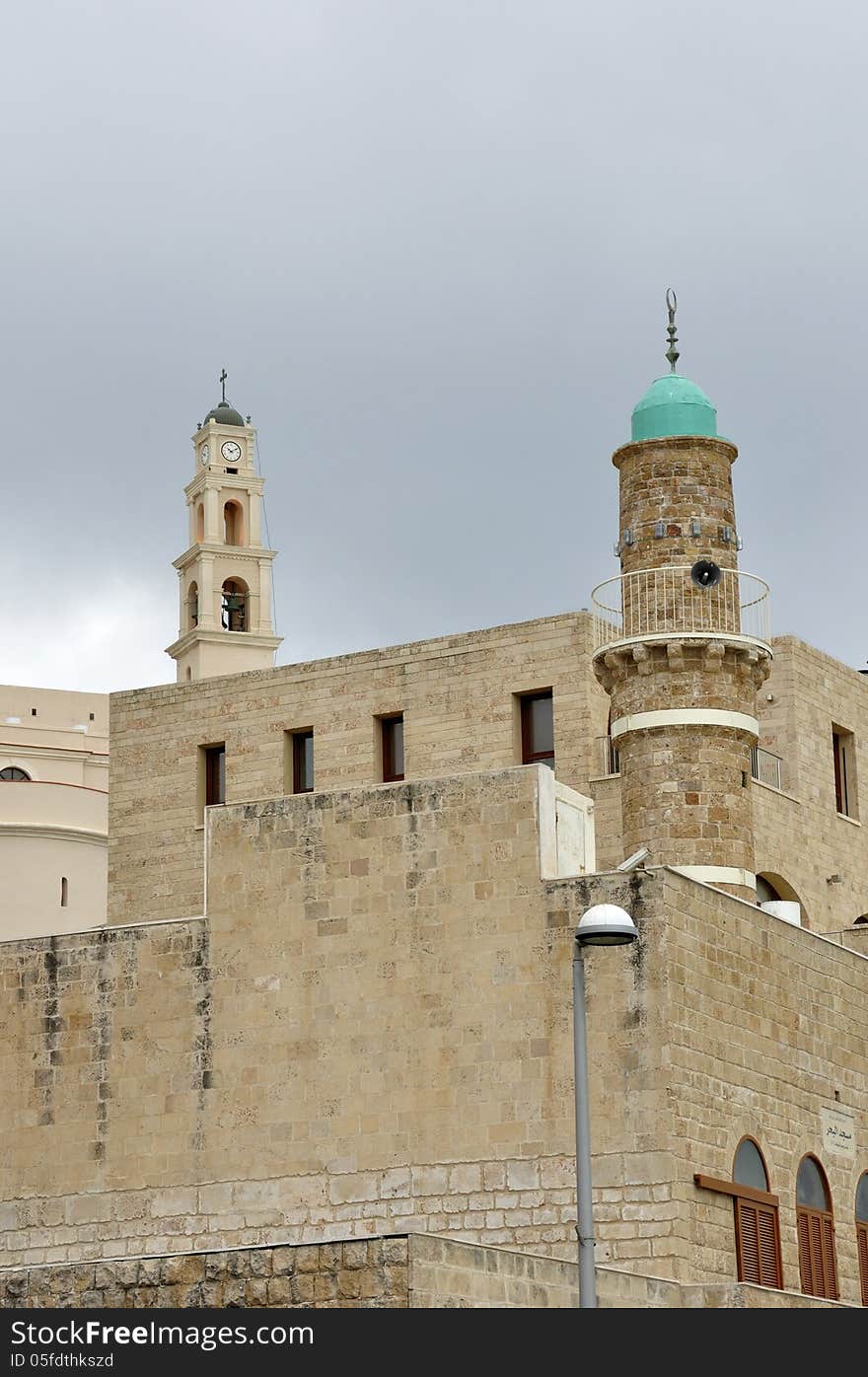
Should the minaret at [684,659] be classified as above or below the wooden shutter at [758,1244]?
above

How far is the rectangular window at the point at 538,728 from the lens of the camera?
122 ft

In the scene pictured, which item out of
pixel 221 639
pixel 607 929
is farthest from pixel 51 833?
pixel 607 929

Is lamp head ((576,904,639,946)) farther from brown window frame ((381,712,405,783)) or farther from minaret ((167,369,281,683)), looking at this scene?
minaret ((167,369,281,683))

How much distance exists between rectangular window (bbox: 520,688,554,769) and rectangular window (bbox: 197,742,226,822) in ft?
17.6

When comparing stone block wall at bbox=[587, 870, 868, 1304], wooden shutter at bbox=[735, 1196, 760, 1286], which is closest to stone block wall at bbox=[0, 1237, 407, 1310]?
stone block wall at bbox=[587, 870, 868, 1304]

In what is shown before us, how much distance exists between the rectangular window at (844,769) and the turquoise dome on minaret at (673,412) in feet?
33.1

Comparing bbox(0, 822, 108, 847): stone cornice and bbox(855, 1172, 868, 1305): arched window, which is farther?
bbox(0, 822, 108, 847): stone cornice

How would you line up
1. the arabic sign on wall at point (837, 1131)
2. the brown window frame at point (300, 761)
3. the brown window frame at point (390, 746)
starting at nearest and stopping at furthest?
the arabic sign on wall at point (837, 1131) < the brown window frame at point (390, 746) < the brown window frame at point (300, 761)

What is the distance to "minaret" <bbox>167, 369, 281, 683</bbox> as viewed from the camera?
184ft

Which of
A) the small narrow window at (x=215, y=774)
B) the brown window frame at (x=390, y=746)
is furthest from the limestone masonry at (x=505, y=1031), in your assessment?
the small narrow window at (x=215, y=774)

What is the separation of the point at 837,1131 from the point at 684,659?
5953 millimetres

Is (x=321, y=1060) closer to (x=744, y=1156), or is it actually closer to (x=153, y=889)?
(x=744, y=1156)

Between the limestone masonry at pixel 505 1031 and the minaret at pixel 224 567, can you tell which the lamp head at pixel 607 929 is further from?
the minaret at pixel 224 567
